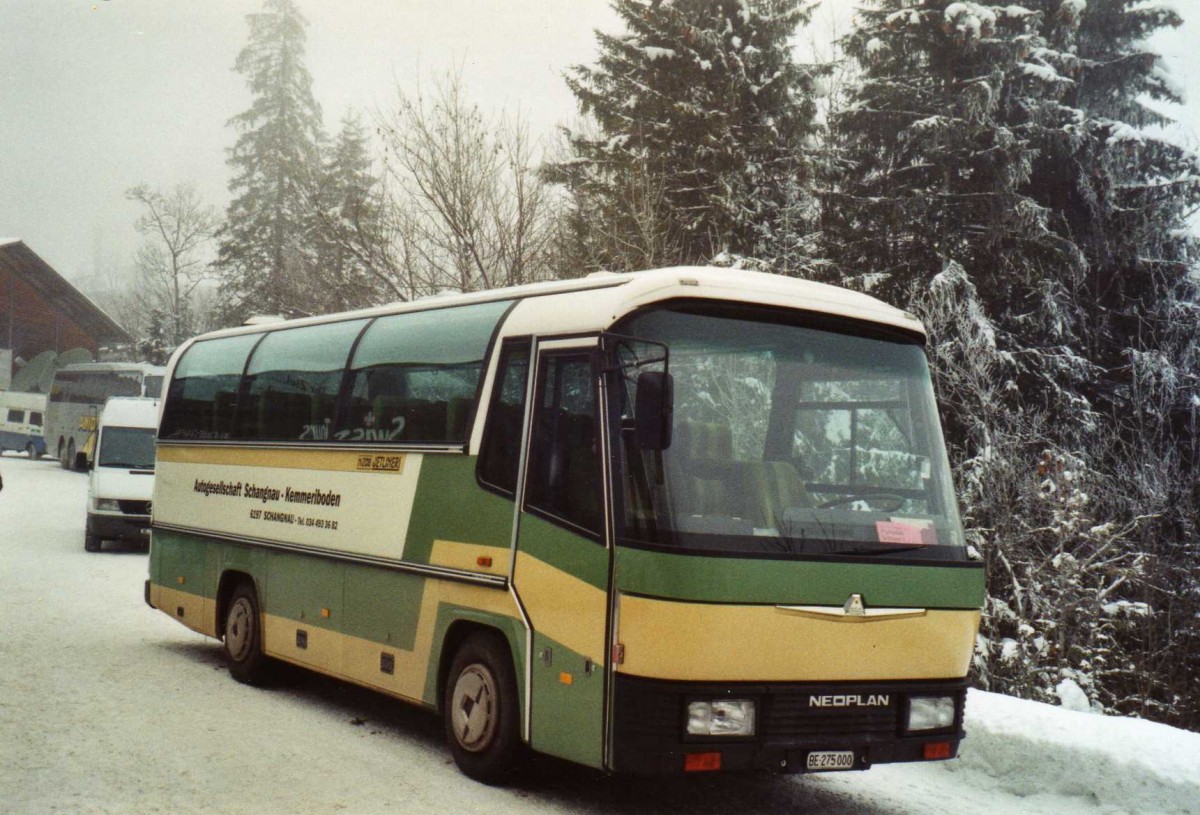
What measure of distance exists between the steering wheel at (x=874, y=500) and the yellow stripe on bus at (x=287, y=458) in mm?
3196

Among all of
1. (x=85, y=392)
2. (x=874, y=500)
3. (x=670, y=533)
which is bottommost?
(x=670, y=533)

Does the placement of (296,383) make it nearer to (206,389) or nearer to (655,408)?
(206,389)

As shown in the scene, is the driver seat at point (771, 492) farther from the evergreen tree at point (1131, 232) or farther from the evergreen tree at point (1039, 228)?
the evergreen tree at point (1131, 232)

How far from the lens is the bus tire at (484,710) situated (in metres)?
7.34

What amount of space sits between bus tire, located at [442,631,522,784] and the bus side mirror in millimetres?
1938

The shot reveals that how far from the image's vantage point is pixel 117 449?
23125 mm

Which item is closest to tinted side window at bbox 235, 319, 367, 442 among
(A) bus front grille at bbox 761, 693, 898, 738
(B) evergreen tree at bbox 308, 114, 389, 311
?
(A) bus front grille at bbox 761, 693, 898, 738

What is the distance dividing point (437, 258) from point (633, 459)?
18.6 metres

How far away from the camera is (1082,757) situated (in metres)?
7.59

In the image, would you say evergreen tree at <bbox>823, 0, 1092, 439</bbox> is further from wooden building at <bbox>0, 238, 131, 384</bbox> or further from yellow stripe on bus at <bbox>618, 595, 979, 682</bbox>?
wooden building at <bbox>0, 238, 131, 384</bbox>

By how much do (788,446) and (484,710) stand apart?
2.41m

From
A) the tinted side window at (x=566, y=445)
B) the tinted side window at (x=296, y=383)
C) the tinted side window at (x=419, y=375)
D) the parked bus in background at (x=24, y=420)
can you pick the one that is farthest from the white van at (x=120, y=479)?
the parked bus in background at (x=24, y=420)

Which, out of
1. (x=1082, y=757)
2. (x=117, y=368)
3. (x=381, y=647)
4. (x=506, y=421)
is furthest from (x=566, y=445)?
(x=117, y=368)

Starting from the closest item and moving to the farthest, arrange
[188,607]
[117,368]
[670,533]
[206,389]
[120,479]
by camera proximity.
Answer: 1. [670,533]
2. [188,607]
3. [206,389]
4. [120,479]
5. [117,368]
